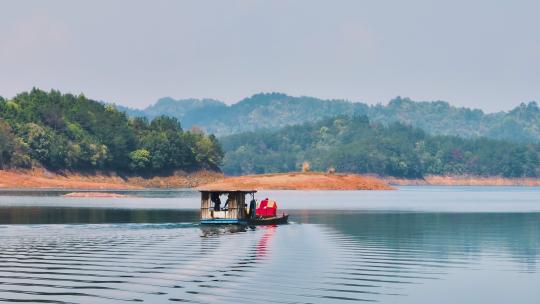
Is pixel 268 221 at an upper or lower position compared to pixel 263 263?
upper

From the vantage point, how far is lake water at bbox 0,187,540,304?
143 feet

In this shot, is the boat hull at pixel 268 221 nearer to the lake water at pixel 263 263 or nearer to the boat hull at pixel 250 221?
the boat hull at pixel 250 221

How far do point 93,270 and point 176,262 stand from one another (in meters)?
5.88

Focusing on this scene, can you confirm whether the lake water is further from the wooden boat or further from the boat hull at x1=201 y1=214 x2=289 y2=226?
the wooden boat

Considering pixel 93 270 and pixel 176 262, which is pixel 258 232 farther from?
pixel 93 270

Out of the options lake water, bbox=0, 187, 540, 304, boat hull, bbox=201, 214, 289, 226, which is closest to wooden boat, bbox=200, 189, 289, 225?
boat hull, bbox=201, 214, 289, 226

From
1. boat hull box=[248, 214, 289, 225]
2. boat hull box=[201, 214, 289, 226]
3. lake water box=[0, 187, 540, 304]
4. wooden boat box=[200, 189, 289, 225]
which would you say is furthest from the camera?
boat hull box=[248, 214, 289, 225]

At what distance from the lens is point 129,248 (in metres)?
63.3

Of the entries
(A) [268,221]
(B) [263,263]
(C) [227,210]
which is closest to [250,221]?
(A) [268,221]

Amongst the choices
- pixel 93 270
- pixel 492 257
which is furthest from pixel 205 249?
pixel 492 257

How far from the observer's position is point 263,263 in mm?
55906

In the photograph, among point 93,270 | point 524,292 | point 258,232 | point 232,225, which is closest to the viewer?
point 524,292

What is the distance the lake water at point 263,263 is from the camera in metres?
43.7

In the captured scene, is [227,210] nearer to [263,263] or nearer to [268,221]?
[268,221]
